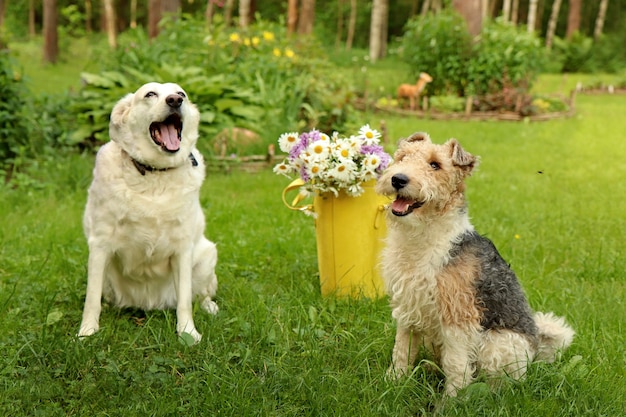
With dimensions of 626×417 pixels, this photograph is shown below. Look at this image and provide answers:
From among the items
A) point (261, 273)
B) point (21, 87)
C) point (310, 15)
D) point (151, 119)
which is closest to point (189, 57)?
point (21, 87)

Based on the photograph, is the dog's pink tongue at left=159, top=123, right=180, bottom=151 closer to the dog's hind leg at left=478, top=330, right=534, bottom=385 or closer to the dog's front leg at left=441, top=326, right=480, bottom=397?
the dog's front leg at left=441, top=326, right=480, bottom=397

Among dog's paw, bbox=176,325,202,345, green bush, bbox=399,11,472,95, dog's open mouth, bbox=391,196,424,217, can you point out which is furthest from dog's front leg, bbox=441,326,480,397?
green bush, bbox=399,11,472,95

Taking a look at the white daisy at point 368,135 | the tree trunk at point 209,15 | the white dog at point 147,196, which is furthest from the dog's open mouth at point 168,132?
the tree trunk at point 209,15

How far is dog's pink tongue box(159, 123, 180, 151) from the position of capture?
4.08 meters

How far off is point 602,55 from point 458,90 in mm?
18329

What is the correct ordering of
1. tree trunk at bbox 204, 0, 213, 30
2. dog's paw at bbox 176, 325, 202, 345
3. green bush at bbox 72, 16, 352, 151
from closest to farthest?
1. dog's paw at bbox 176, 325, 202, 345
2. green bush at bbox 72, 16, 352, 151
3. tree trunk at bbox 204, 0, 213, 30

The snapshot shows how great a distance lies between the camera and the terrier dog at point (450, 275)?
128 inches

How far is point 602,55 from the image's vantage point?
30.8m

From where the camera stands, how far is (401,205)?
3258mm

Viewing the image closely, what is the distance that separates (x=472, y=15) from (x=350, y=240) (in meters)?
13.0

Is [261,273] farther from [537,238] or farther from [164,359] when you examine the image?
Result: [537,238]

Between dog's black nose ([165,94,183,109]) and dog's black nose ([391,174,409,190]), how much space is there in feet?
5.03

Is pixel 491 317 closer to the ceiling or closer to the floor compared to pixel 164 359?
closer to the ceiling

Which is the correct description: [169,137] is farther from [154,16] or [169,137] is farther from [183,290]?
[154,16]
